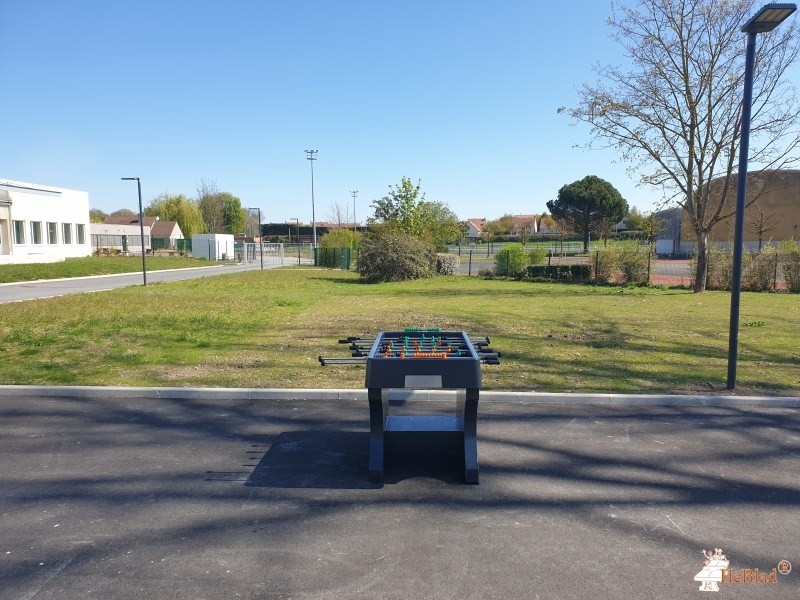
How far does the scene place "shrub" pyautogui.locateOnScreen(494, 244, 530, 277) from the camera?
29.6 m

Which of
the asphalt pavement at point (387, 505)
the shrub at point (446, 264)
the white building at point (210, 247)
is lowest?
the asphalt pavement at point (387, 505)

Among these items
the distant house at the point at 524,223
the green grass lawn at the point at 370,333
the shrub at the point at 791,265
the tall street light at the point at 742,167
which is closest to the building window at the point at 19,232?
the green grass lawn at the point at 370,333

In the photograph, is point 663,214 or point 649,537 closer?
point 649,537

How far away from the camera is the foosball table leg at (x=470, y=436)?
457 centimetres

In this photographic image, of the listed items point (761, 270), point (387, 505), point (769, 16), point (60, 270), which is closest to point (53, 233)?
point (60, 270)

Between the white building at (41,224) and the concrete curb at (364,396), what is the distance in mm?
35874

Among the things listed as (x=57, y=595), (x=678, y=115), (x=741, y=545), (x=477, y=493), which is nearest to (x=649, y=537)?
(x=741, y=545)

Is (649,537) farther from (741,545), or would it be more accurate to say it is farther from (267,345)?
(267,345)

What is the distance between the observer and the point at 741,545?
3.63 meters

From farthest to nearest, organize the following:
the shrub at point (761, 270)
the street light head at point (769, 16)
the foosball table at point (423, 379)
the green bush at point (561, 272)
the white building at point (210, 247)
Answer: the white building at point (210, 247), the green bush at point (561, 272), the shrub at point (761, 270), the street light head at point (769, 16), the foosball table at point (423, 379)

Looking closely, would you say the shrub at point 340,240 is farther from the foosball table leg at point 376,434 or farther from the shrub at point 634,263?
the foosball table leg at point 376,434

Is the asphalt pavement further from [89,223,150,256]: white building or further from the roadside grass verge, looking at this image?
[89,223,150,256]: white building

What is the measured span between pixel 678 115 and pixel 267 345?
18389mm

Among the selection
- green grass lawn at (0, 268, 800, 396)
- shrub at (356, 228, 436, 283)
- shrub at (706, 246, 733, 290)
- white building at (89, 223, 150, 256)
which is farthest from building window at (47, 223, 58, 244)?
shrub at (706, 246, 733, 290)
